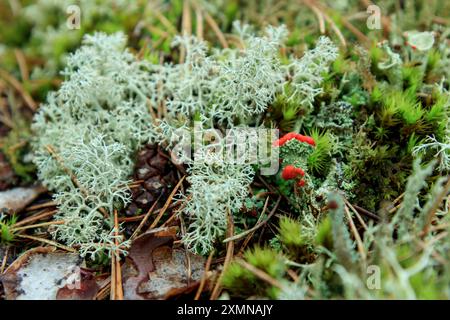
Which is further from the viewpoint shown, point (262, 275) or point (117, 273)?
point (117, 273)

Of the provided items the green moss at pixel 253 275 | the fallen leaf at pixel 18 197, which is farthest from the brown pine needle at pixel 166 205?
the fallen leaf at pixel 18 197

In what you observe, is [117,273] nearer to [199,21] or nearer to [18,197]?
[18,197]

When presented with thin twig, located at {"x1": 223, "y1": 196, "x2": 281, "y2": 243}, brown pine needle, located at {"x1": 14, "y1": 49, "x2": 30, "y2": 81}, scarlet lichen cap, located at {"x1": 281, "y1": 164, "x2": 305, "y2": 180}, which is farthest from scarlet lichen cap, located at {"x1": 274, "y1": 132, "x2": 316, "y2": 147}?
brown pine needle, located at {"x1": 14, "y1": 49, "x2": 30, "y2": 81}

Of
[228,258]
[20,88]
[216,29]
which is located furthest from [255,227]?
[20,88]

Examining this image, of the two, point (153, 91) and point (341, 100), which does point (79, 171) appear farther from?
point (341, 100)

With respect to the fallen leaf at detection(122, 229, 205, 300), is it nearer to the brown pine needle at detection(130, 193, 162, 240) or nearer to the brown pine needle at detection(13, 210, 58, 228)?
the brown pine needle at detection(130, 193, 162, 240)

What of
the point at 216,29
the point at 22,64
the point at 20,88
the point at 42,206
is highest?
the point at 216,29
